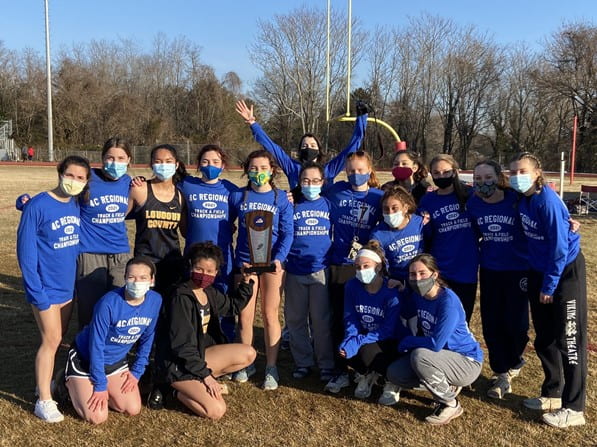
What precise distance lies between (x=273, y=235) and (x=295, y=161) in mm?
1555

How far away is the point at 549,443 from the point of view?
3.75 metres

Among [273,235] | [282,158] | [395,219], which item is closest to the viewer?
[395,219]

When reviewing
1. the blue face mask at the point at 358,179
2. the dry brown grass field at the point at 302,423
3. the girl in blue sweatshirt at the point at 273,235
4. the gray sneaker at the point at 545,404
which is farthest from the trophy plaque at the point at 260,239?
the gray sneaker at the point at 545,404

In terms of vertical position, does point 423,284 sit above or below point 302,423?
above

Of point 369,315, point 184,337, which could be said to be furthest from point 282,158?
point 184,337

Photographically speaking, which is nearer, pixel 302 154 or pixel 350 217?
pixel 350 217

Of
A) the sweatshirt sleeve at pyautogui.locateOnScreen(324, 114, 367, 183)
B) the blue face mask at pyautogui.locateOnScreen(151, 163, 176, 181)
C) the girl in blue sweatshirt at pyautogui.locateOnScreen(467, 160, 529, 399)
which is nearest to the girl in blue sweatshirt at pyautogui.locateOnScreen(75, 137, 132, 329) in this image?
the blue face mask at pyautogui.locateOnScreen(151, 163, 176, 181)

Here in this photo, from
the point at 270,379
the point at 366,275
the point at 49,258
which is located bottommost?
the point at 270,379


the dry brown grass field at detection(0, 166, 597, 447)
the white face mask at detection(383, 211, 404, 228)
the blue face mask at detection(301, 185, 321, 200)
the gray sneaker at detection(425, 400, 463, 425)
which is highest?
the blue face mask at detection(301, 185, 321, 200)

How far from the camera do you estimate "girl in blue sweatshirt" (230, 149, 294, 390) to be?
459cm

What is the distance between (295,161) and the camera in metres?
5.93

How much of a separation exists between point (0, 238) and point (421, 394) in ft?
33.7

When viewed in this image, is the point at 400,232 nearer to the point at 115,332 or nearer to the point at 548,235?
the point at 548,235

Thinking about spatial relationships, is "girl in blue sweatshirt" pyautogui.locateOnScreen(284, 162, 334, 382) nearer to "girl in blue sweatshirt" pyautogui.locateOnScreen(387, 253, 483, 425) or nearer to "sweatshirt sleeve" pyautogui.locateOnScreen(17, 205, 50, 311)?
"girl in blue sweatshirt" pyautogui.locateOnScreen(387, 253, 483, 425)
